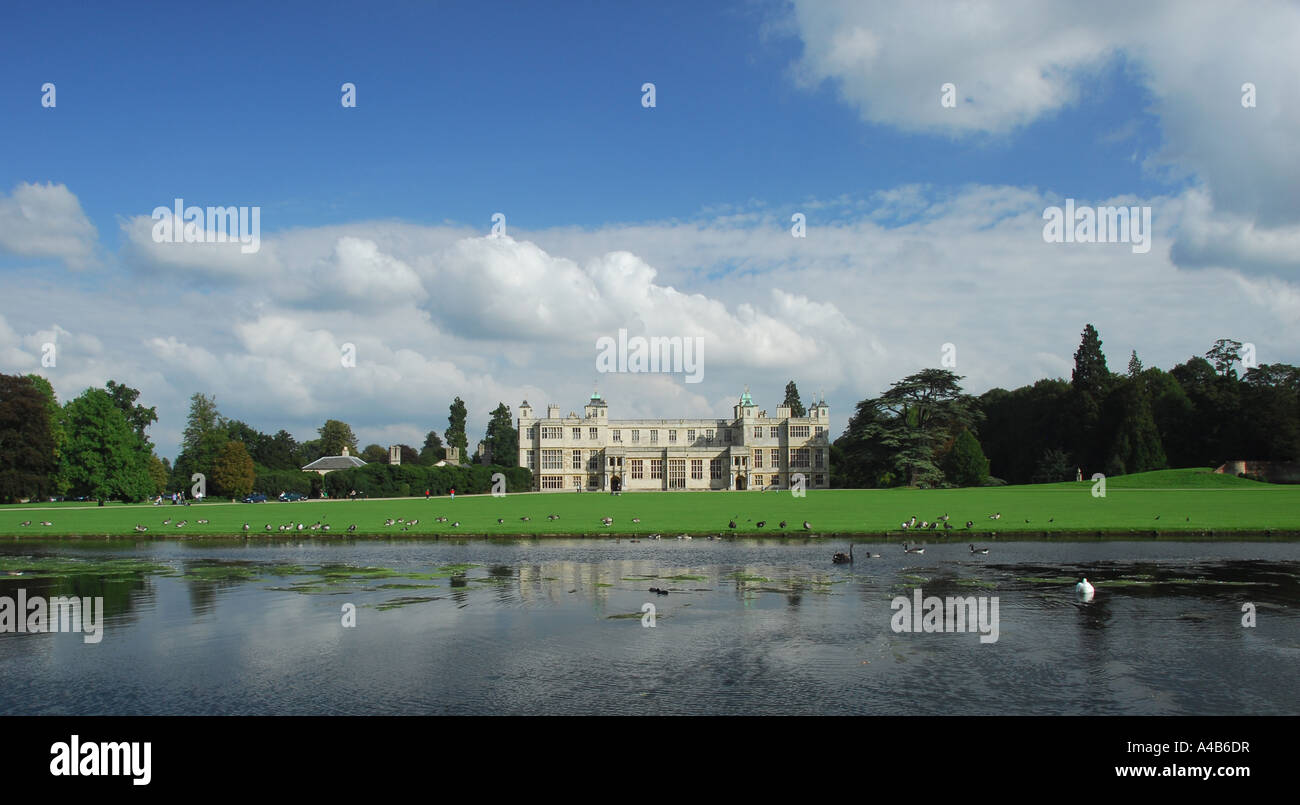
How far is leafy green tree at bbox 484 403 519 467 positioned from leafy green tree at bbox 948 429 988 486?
48831 millimetres

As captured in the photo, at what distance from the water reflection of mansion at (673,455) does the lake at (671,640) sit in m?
Answer: 74.4

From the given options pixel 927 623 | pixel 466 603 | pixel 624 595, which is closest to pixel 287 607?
pixel 466 603

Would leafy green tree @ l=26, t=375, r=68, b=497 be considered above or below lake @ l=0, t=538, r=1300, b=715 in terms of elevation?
above

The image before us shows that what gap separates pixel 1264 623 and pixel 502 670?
37.3ft

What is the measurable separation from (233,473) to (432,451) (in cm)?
5461

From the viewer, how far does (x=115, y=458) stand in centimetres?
5900

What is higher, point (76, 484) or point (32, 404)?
point (32, 404)

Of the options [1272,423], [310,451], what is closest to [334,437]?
[310,451]

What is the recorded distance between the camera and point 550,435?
10031 cm

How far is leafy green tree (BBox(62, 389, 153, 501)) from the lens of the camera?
58344mm

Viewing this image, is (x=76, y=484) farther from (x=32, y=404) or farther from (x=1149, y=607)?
(x=1149, y=607)

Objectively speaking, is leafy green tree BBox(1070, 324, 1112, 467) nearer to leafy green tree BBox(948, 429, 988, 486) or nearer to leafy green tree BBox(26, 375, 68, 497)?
leafy green tree BBox(948, 429, 988, 486)

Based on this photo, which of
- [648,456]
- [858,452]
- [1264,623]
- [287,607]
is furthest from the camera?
[648,456]

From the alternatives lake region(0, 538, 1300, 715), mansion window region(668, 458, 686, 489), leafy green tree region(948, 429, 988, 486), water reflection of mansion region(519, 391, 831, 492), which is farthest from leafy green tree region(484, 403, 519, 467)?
lake region(0, 538, 1300, 715)
